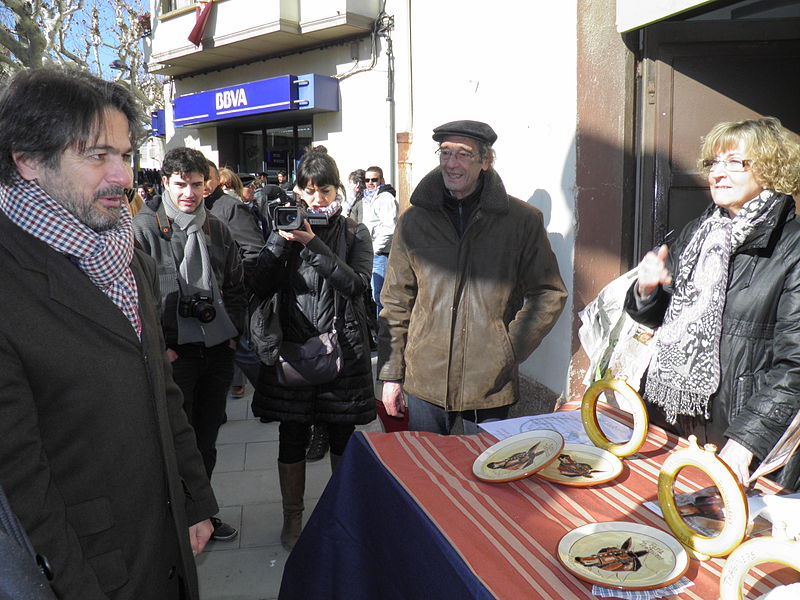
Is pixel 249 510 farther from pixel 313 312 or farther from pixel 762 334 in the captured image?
pixel 762 334

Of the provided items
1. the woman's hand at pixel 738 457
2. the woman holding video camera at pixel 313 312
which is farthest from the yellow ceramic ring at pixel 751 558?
the woman holding video camera at pixel 313 312

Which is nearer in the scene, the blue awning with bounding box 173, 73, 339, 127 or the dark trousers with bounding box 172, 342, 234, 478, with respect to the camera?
the dark trousers with bounding box 172, 342, 234, 478

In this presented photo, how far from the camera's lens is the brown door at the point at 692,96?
11.1 feet

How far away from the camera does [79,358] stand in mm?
1358

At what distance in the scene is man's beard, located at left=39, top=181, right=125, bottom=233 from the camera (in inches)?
56.9

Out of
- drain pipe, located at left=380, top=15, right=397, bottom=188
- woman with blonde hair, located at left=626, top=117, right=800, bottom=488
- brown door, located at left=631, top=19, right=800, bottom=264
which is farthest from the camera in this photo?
drain pipe, located at left=380, top=15, right=397, bottom=188

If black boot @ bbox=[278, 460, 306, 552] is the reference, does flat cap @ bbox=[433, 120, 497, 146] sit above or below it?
above

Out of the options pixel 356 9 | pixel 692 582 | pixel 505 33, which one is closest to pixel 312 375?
pixel 692 582

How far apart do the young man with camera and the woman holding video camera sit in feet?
0.82

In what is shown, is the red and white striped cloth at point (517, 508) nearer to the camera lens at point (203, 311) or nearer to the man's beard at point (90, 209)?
the man's beard at point (90, 209)

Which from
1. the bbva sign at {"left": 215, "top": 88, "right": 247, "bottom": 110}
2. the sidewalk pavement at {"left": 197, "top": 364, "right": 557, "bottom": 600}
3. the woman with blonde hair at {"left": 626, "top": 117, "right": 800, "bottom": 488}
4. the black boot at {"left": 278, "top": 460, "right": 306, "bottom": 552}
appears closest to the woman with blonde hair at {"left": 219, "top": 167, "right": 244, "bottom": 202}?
the sidewalk pavement at {"left": 197, "top": 364, "right": 557, "bottom": 600}

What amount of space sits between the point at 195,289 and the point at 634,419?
2.02 metres

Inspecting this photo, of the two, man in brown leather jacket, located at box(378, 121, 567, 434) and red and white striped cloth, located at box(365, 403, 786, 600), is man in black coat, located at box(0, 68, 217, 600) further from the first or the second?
man in brown leather jacket, located at box(378, 121, 567, 434)

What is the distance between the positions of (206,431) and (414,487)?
1.91 metres
